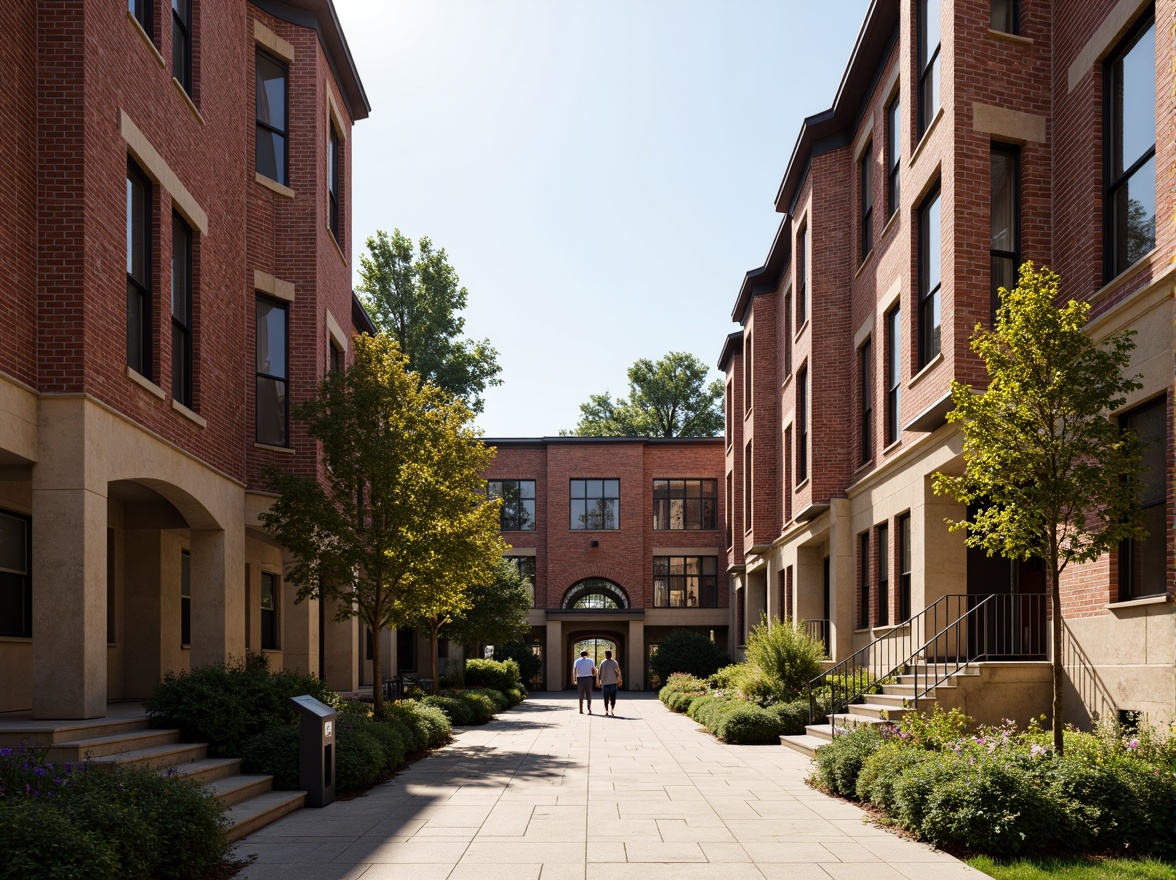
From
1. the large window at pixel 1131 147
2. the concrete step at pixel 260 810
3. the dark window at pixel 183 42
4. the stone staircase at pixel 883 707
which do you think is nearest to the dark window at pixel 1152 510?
the large window at pixel 1131 147

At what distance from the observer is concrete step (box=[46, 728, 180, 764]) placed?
9.77 metres

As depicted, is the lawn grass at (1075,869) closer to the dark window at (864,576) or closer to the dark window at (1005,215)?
the dark window at (1005,215)

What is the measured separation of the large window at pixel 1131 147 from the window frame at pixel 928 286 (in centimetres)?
370

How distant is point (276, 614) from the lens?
22953 mm

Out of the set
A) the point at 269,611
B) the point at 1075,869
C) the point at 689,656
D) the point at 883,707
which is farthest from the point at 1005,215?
the point at 689,656

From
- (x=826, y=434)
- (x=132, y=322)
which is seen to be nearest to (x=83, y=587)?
(x=132, y=322)

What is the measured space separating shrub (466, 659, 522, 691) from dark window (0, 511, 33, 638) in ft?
68.1

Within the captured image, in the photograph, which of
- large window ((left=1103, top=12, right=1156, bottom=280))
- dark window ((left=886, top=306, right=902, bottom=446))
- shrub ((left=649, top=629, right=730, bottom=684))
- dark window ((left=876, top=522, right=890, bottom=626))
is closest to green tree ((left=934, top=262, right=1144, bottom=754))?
large window ((left=1103, top=12, right=1156, bottom=280))

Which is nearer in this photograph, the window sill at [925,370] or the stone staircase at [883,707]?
the stone staircase at [883,707]

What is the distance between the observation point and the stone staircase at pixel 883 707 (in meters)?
14.6

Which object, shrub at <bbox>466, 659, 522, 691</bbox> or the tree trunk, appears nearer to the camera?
the tree trunk

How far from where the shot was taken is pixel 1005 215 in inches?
618

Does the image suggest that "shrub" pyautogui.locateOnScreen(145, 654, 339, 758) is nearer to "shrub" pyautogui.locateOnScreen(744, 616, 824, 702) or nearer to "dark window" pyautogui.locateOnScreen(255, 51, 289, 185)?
"dark window" pyautogui.locateOnScreen(255, 51, 289, 185)

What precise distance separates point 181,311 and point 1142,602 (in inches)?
508
